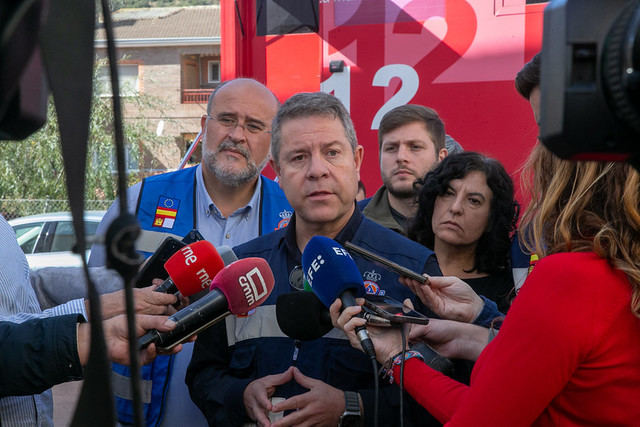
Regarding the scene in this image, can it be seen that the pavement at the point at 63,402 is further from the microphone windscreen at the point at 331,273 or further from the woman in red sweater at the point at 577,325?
the woman in red sweater at the point at 577,325

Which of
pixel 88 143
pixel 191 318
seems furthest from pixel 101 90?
pixel 191 318

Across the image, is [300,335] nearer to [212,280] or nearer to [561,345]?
[212,280]

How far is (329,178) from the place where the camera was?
99.4 inches

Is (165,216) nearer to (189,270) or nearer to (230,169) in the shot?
(230,169)

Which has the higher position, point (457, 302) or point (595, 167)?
point (595, 167)

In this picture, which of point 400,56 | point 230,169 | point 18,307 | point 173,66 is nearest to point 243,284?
point 18,307

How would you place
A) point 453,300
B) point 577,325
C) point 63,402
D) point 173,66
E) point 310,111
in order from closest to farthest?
1. point 577,325
2. point 453,300
3. point 310,111
4. point 63,402
5. point 173,66

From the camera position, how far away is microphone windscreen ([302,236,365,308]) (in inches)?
75.4

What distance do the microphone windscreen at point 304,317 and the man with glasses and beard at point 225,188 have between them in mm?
1206

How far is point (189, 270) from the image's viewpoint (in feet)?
6.68

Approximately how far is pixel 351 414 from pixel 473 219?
137 centimetres

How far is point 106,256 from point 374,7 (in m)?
4.30

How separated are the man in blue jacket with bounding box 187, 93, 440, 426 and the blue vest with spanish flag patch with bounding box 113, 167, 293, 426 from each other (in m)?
0.35

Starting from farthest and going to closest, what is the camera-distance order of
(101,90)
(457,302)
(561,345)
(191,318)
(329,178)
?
(329,178) < (457,302) < (191,318) < (561,345) < (101,90)
